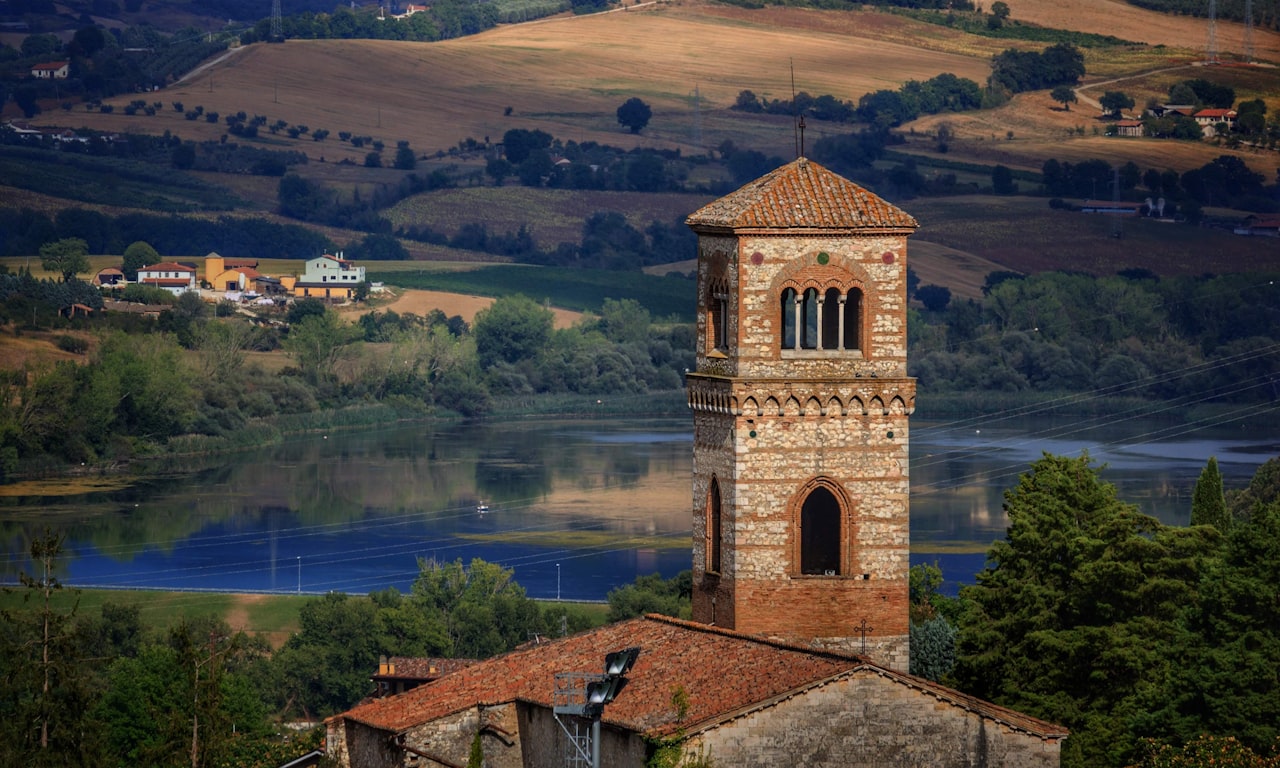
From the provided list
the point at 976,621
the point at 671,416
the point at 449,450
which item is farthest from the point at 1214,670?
the point at 671,416

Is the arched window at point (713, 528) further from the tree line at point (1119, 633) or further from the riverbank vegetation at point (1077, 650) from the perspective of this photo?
the riverbank vegetation at point (1077, 650)

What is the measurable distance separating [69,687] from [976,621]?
15.4m

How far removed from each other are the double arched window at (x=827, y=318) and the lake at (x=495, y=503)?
57.4 m

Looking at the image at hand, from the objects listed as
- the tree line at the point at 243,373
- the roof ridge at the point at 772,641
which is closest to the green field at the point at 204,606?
the roof ridge at the point at 772,641

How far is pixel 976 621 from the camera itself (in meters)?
46.5

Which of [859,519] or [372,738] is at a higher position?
[859,519]

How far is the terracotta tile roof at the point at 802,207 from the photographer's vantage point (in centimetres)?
4056

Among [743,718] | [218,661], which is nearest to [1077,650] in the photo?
[743,718]

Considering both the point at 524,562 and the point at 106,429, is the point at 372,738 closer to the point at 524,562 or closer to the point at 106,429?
the point at 524,562

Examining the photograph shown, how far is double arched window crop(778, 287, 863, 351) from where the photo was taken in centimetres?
4075

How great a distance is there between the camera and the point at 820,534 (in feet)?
134

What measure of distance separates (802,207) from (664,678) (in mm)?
8057

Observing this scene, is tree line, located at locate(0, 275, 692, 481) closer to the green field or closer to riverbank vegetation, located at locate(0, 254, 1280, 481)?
riverbank vegetation, located at locate(0, 254, 1280, 481)

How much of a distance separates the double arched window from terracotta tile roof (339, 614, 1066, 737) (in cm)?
483
